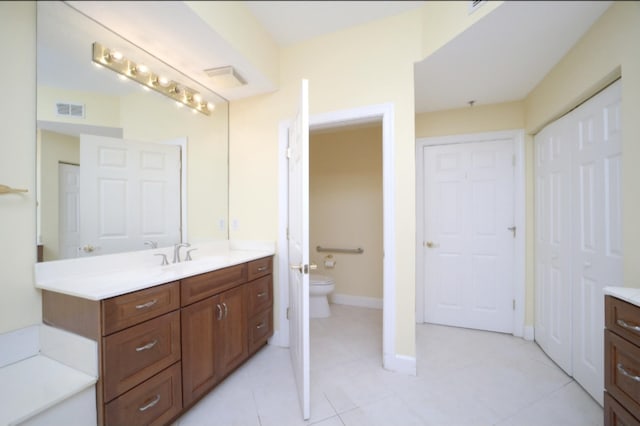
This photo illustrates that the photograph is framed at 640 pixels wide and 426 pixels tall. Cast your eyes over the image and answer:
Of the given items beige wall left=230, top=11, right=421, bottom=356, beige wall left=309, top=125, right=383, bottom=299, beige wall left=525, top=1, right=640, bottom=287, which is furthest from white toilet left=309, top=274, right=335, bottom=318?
beige wall left=525, top=1, right=640, bottom=287

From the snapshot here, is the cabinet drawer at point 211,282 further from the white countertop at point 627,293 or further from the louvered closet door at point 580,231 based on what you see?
the louvered closet door at point 580,231

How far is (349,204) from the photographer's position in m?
3.19

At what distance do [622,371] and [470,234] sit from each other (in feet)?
4.96

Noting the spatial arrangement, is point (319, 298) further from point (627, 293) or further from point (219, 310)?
point (627, 293)

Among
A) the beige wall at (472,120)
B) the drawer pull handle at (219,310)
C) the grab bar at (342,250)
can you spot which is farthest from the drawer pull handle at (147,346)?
the beige wall at (472,120)

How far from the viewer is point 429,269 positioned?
2521mm

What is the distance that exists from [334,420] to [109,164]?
6.20ft

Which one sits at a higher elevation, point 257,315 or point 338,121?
point 338,121

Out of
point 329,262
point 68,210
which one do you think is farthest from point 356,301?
point 68,210

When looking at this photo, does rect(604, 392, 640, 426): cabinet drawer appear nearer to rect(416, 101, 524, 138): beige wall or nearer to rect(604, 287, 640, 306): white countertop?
rect(604, 287, 640, 306): white countertop

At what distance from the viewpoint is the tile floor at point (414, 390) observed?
1333 millimetres

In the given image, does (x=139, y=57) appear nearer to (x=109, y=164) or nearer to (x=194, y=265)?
(x=109, y=164)

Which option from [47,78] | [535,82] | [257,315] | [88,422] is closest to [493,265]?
[535,82]

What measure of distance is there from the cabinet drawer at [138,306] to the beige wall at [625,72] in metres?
2.02
